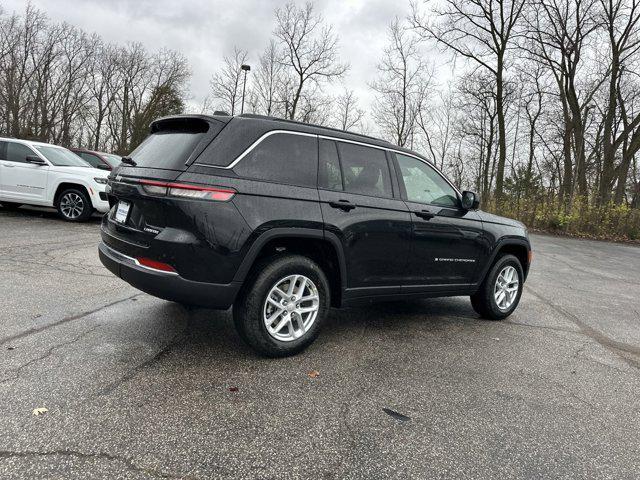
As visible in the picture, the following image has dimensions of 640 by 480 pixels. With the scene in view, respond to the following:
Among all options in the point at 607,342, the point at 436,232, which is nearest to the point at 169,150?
the point at 436,232

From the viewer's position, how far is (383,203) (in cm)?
392

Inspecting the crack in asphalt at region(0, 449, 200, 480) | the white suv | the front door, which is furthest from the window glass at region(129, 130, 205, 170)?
the white suv

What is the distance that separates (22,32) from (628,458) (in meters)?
40.4

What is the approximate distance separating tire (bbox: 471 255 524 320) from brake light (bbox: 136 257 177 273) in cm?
345

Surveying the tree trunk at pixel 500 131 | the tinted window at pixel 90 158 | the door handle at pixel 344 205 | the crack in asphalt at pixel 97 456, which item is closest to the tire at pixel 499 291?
the door handle at pixel 344 205

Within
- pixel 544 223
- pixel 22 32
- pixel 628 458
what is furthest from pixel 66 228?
pixel 22 32

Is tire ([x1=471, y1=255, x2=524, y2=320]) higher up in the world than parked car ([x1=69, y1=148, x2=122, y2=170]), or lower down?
lower down

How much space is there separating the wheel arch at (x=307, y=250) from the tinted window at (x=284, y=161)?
16.1 inches

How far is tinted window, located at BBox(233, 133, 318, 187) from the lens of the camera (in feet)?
10.7

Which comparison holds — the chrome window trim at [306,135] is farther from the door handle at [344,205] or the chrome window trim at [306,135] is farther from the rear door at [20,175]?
the rear door at [20,175]

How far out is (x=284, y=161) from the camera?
345 centimetres

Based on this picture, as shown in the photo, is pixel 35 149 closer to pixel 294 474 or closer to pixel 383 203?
pixel 383 203

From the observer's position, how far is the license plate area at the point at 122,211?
3.33m

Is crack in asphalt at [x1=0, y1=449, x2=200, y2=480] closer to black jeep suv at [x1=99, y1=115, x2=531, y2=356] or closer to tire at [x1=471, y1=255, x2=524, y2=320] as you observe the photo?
black jeep suv at [x1=99, y1=115, x2=531, y2=356]
